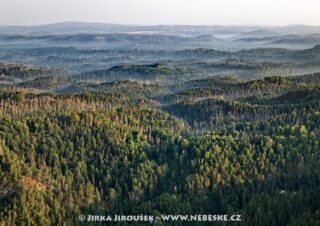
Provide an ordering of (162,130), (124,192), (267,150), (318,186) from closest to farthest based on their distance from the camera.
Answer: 1. (318,186)
2. (124,192)
3. (267,150)
4. (162,130)

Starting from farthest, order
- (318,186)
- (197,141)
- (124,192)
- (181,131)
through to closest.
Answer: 1. (181,131)
2. (197,141)
3. (124,192)
4. (318,186)

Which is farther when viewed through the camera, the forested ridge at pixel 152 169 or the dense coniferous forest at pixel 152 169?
the forested ridge at pixel 152 169

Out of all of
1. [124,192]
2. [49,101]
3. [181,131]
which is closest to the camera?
[124,192]

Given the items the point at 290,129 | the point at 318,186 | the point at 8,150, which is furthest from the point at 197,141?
the point at 8,150

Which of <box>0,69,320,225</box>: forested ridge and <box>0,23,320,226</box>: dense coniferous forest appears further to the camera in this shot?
<box>0,69,320,225</box>: forested ridge

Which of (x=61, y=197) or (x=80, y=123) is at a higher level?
(x=80, y=123)

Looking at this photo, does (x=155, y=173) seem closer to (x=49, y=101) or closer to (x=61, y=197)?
(x=61, y=197)

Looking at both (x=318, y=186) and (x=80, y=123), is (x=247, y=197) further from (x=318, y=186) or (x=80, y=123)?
(x=80, y=123)

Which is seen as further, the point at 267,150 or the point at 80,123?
the point at 80,123

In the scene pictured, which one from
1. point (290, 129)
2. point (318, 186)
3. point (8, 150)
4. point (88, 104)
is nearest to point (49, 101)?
point (88, 104)
